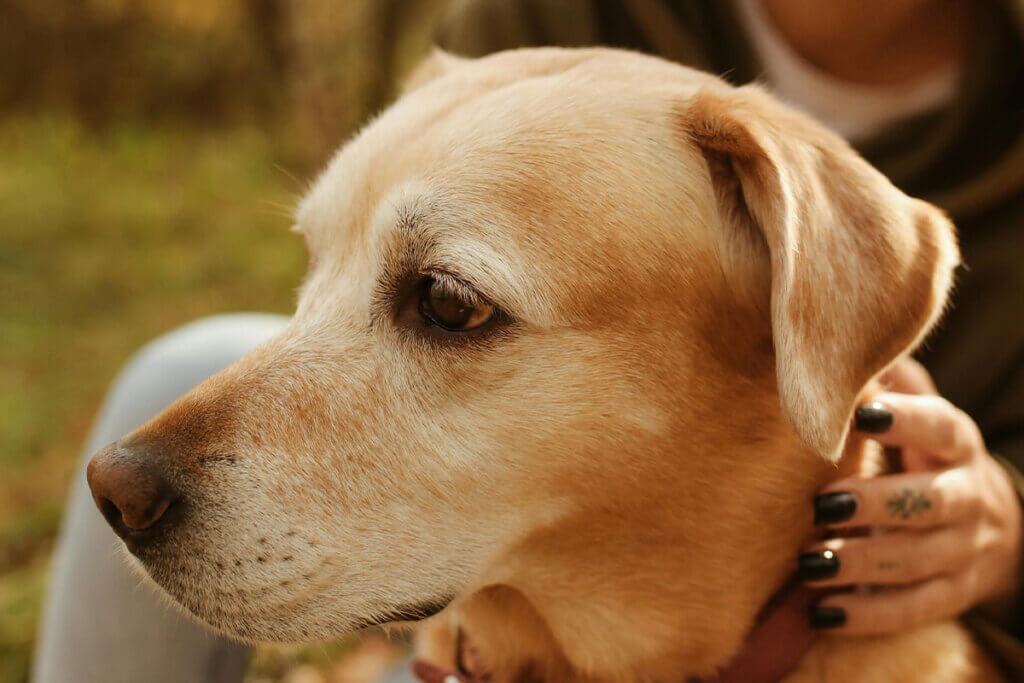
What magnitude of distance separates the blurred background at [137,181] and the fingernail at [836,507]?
7.68ft

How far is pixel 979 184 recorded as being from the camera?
2482 millimetres

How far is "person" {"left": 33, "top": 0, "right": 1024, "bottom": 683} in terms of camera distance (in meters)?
1.87

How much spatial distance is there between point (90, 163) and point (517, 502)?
7.39 meters

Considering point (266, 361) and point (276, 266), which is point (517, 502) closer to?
point (266, 361)

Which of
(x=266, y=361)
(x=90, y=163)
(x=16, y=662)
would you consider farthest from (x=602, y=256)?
(x=90, y=163)

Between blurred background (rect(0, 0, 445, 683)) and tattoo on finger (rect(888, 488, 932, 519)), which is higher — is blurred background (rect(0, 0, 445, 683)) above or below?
below

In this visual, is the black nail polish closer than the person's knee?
Yes

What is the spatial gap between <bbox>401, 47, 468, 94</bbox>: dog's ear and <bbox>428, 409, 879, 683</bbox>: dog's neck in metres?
1.15

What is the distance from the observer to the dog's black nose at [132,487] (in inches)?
61.7

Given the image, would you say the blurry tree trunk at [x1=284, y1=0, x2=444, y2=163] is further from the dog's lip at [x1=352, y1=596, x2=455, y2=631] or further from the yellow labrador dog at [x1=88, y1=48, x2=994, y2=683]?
the dog's lip at [x1=352, y1=596, x2=455, y2=631]

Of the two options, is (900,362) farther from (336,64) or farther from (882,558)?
(336,64)

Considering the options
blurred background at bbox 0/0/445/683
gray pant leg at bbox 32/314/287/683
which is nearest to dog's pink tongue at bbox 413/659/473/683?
gray pant leg at bbox 32/314/287/683

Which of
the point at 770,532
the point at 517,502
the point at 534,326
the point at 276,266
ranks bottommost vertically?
the point at 276,266

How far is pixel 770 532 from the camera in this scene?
1882 millimetres
